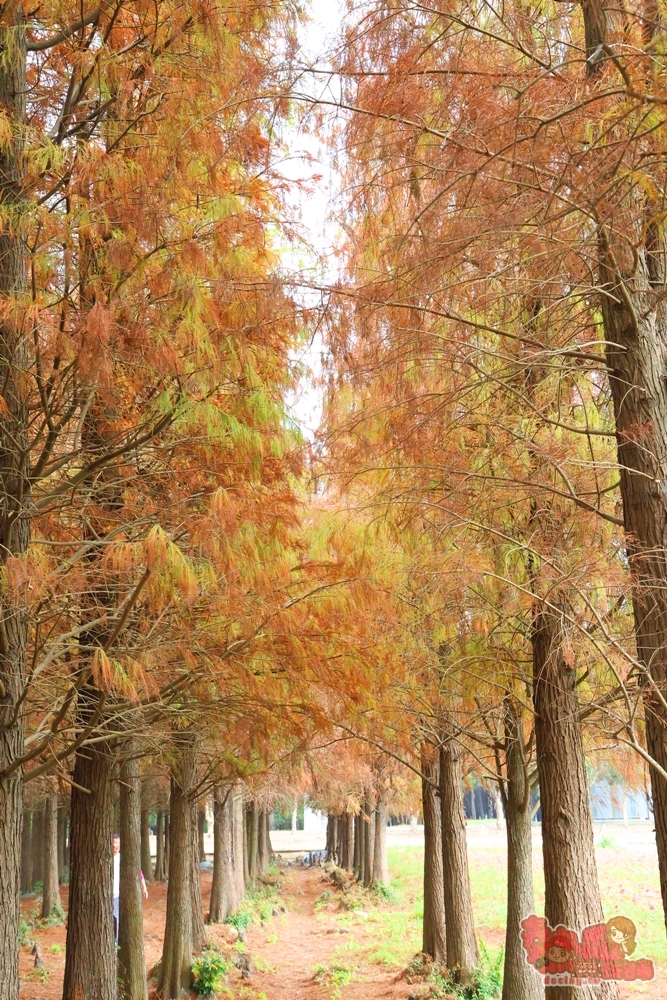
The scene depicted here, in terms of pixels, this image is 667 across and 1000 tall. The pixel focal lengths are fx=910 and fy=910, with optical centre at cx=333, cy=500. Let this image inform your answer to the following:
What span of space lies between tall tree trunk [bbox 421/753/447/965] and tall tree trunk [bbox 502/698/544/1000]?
2.53 metres

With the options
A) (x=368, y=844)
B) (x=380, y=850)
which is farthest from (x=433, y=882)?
(x=368, y=844)

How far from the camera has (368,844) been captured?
2862 centimetres

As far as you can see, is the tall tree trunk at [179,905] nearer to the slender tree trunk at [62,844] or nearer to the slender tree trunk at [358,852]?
the slender tree trunk at [358,852]

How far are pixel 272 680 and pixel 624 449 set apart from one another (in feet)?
10.4

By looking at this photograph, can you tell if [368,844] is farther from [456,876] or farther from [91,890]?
[91,890]

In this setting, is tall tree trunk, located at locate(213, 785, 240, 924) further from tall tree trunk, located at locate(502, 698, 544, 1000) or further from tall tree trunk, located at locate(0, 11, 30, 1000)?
tall tree trunk, located at locate(0, 11, 30, 1000)

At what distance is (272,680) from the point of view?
662 centimetres

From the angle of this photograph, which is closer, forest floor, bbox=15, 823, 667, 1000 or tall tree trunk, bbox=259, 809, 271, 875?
forest floor, bbox=15, 823, 667, 1000

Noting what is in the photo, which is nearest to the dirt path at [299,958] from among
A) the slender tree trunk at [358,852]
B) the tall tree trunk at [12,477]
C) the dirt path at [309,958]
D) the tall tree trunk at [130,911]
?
the dirt path at [309,958]

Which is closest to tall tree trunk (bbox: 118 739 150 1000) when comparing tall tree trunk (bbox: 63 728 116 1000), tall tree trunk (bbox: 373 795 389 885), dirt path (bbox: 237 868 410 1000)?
tall tree trunk (bbox: 63 728 116 1000)

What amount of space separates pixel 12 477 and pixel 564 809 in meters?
5.09

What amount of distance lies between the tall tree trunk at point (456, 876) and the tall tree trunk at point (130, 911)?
13.5 feet

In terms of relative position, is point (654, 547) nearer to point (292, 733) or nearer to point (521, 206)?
point (521, 206)

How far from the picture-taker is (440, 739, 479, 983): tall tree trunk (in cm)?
1230
